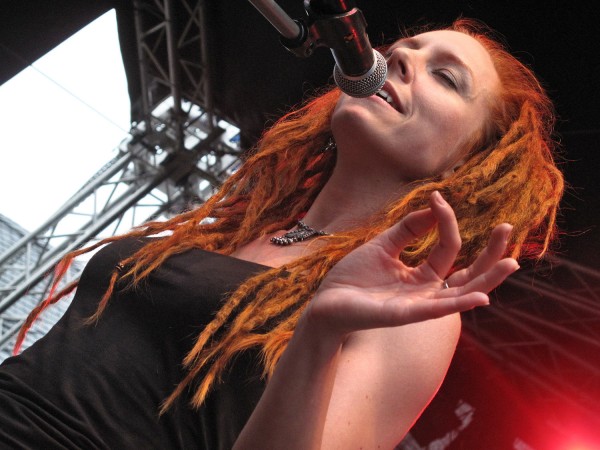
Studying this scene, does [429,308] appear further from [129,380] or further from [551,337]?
[551,337]

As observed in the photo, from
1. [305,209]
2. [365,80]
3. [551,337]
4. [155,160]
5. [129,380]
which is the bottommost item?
[551,337]

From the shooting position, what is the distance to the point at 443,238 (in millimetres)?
997

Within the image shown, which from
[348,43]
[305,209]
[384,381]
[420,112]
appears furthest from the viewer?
[305,209]

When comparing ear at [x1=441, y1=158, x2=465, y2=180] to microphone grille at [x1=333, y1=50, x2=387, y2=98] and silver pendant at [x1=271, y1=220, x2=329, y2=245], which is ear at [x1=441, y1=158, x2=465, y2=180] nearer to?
silver pendant at [x1=271, y1=220, x2=329, y2=245]

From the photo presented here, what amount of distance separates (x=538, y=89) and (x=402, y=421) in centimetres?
120

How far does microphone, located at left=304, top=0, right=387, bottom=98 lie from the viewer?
3.32 feet

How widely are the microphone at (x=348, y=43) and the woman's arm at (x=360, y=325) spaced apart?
0.63 feet

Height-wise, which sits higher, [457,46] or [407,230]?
[407,230]

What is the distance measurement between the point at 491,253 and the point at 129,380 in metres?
0.63

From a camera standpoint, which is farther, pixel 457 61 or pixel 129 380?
pixel 457 61

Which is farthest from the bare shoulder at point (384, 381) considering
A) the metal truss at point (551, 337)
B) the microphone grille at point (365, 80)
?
the metal truss at point (551, 337)

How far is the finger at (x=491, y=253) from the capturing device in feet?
3.14

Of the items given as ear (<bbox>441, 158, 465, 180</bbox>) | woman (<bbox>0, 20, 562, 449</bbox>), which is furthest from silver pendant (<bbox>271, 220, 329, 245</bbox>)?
ear (<bbox>441, 158, 465, 180</bbox>)

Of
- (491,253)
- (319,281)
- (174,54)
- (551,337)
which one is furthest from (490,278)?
(174,54)
